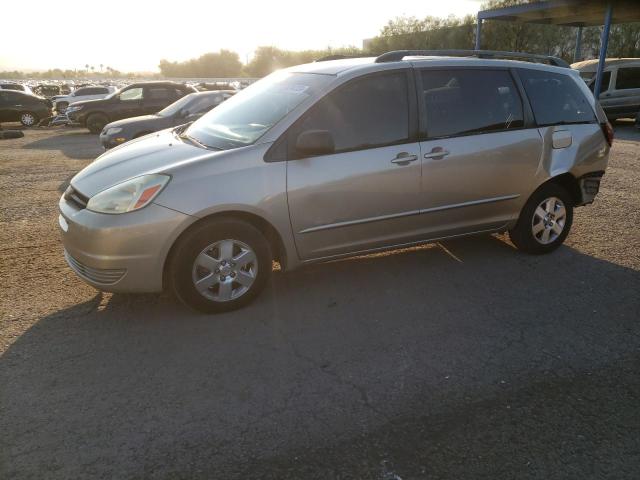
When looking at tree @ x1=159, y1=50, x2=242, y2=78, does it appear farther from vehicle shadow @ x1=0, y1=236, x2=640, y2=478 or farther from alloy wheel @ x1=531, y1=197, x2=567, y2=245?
vehicle shadow @ x1=0, y1=236, x2=640, y2=478

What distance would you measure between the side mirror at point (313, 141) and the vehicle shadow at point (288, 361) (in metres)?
1.20

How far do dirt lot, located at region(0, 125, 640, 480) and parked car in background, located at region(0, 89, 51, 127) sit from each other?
18.3 m

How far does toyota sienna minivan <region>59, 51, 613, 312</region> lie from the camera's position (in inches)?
144

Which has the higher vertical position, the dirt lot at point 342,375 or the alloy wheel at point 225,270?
the alloy wheel at point 225,270

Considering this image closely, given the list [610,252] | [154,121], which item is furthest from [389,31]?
[610,252]

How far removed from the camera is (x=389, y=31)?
5162 cm

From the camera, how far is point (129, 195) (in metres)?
3.65

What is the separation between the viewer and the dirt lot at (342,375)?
2.50 meters

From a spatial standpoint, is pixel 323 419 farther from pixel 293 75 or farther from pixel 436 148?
pixel 293 75

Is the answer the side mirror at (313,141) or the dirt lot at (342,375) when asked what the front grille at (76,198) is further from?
the side mirror at (313,141)

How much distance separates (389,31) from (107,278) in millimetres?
52755

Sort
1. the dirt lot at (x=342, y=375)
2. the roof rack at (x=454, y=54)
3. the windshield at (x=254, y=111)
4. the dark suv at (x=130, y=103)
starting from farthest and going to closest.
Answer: the dark suv at (x=130, y=103) < the roof rack at (x=454, y=54) < the windshield at (x=254, y=111) < the dirt lot at (x=342, y=375)

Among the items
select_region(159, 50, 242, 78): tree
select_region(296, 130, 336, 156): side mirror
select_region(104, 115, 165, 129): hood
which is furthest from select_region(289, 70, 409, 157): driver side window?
select_region(159, 50, 242, 78): tree

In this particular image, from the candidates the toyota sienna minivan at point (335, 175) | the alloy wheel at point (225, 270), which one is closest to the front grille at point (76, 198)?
the toyota sienna minivan at point (335, 175)
